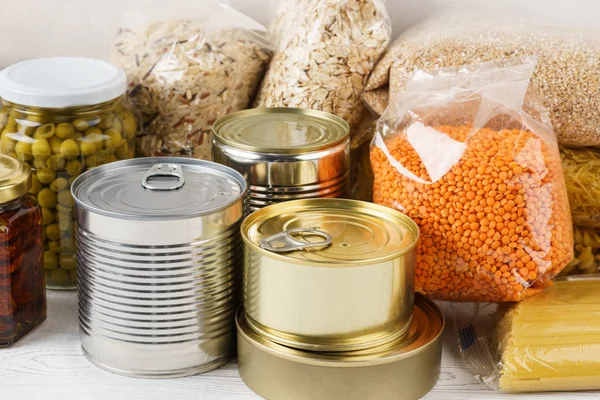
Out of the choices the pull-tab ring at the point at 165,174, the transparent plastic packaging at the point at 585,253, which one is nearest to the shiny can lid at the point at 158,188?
the pull-tab ring at the point at 165,174

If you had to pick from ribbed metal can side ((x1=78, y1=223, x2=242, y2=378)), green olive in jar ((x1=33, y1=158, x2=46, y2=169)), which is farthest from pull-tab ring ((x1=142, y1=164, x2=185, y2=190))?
green olive in jar ((x1=33, y1=158, x2=46, y2=169))

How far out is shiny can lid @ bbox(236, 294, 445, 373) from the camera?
103cm

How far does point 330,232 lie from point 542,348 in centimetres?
31

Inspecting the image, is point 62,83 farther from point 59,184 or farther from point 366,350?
point 366,350

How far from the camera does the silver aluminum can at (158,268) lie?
1.06 metres

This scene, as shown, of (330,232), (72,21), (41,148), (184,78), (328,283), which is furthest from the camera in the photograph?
(72,21)

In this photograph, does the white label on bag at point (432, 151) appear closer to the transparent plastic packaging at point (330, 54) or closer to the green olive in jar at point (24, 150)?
the transparent plastic packaging at point (330, 54)

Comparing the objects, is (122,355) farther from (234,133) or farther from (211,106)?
(211,106)

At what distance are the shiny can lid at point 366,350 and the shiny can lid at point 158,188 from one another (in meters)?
0.17

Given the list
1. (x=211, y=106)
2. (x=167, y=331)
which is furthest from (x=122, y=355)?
(x=211, y=106)

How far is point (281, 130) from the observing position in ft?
4.30

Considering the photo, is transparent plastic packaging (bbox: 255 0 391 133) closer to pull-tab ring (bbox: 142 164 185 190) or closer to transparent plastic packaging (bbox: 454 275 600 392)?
pull-tab ring (bbox: 142 164 185 190)

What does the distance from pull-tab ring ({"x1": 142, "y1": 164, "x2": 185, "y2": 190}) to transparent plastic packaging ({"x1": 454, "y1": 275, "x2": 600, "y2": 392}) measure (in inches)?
18.2

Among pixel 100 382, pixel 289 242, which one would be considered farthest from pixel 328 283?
pixel 100 382
